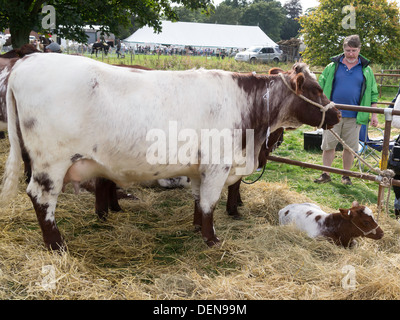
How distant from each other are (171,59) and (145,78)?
19.6 meters

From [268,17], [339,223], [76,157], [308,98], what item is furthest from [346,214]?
[268,17]

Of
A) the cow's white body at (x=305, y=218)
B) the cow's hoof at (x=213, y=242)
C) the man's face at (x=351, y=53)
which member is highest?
the man's face at (x=351, y=53)

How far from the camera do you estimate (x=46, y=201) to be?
3500 mm

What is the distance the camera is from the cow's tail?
3.50 metres

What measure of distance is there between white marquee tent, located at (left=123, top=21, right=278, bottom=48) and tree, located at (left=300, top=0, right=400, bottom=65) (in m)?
28.1

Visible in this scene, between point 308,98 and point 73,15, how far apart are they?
6.72m

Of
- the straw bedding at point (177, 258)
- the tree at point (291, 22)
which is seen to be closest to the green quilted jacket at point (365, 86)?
the straw bedding at point (177, 258)

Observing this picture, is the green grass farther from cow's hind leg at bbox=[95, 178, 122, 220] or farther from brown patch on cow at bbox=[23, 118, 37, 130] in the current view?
brown patch on cow at bbox=[23, 118, 37, 130]

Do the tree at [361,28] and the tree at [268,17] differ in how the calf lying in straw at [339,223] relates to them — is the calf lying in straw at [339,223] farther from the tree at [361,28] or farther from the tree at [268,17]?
the tree at [268,17]

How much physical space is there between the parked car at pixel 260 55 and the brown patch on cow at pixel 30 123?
106 ft

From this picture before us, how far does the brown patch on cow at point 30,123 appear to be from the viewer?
3.33m

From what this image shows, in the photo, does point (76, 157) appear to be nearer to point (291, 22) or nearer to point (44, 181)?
point (44, 181)

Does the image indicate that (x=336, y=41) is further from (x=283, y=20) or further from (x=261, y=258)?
(x=283, y=20)

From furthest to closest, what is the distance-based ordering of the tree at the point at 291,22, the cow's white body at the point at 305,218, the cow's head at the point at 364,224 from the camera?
the tree at the point at 291,22 < the cow's white body at the point at 305,218 < the cow's head at the point at 364,224
